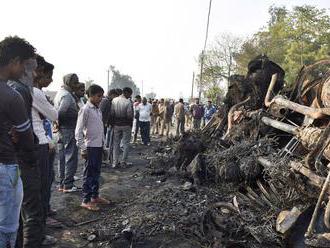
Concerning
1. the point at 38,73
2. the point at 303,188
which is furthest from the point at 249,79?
the point at 38,73

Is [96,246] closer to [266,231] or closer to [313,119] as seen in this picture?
[266,231]

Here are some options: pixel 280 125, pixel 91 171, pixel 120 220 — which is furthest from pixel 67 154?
pixel 280 125

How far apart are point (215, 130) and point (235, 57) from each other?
126 ft

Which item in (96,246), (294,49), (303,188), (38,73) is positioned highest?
(294,49)

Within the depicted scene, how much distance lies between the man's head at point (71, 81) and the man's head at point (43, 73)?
50.7 inches

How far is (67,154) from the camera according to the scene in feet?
22.1

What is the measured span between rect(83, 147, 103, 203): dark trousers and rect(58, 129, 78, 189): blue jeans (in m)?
0.91

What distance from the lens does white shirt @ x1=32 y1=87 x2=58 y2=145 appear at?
4.20m

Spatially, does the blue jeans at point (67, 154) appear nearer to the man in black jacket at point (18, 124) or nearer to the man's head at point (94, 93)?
the man's head at point (94, 93)

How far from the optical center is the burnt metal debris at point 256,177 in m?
4.23

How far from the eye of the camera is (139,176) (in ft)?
27.9

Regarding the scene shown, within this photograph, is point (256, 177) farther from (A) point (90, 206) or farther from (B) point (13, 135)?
(B) point (13, 135)

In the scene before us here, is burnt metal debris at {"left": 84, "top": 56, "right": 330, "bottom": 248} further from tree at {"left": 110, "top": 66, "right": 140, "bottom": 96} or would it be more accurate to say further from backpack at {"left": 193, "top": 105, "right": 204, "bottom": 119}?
tree at {"left": 110, "top": 66, "right": 140, "bottom": 96}

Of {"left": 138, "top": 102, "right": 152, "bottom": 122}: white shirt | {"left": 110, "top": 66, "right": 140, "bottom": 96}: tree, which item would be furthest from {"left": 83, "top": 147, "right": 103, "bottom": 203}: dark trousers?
{"left": 110, "top": 66, "right": 140, "bottom": 96}: tree
